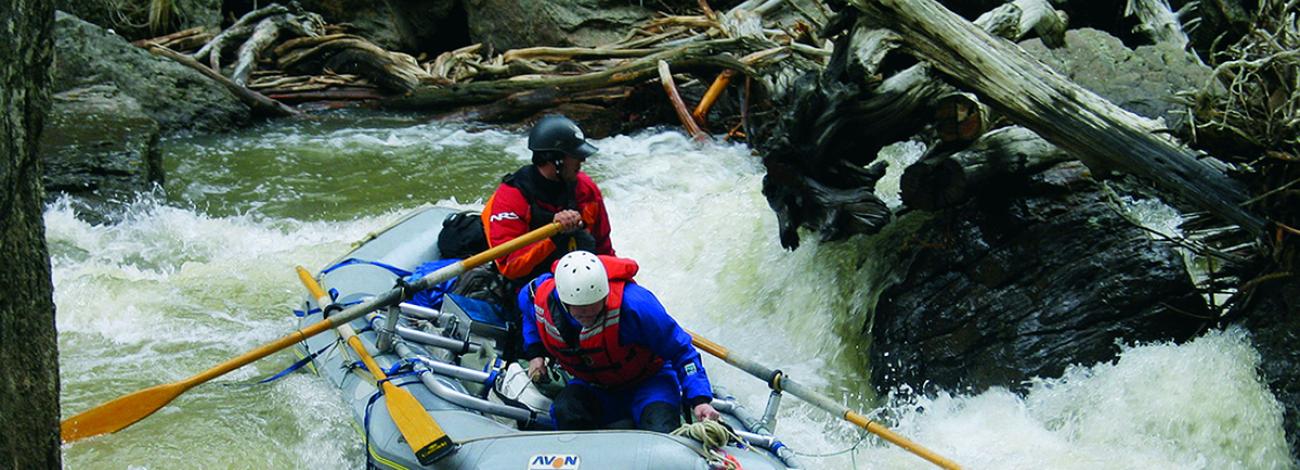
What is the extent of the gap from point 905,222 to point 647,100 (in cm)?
451

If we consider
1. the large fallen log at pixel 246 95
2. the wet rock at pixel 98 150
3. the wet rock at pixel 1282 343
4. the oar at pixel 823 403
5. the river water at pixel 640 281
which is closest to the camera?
the oar at pixel 823 403

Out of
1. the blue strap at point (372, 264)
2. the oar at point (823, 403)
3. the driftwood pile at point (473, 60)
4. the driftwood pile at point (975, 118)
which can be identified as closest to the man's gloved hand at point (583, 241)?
the oar at point (823, 403)

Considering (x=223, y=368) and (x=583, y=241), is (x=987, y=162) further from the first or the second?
(x=223, y=368)

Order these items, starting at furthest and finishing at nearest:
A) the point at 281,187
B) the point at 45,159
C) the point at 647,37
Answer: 1. the point at 647,37
2. the point at 281,187
3. the point at 45,159

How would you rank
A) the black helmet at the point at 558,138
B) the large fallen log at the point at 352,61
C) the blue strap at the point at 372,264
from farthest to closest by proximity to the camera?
the large fallen log at the point at 352,61 < the blue strap at the point at 372,264 < the black helmet at the point at 558,138

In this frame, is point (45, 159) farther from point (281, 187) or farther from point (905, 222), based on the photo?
point (905, 222)

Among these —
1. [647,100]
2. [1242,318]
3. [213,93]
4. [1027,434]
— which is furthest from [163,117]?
[1242,318]

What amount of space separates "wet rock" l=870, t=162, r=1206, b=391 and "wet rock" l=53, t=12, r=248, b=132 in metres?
6.70

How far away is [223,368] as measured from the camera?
4660 mm

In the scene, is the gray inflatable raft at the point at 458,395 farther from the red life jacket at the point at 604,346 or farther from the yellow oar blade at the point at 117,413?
the yellow oar blade at the point at 117,413

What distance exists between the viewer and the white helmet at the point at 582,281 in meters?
3.91

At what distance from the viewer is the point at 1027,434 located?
487 cm

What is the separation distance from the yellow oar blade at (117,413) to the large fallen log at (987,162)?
3439 mm

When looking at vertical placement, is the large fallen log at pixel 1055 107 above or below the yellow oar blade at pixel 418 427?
above
